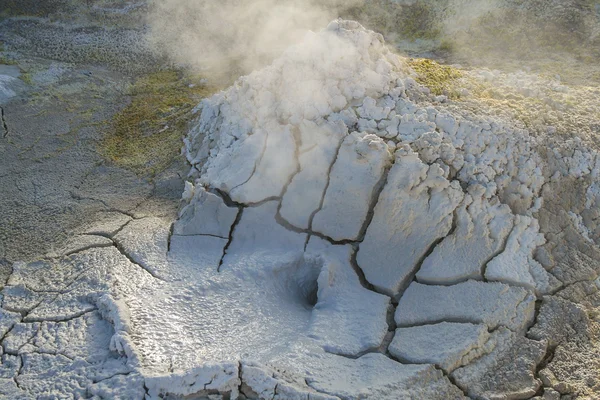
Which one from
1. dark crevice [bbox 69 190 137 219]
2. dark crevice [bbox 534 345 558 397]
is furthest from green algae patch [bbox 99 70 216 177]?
dark crevice [bbox 534 345 558 397]

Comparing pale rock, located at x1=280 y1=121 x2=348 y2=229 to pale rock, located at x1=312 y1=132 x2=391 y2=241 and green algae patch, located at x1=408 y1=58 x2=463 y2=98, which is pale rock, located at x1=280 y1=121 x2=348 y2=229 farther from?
green algae patch, located at x1=408 y1=58 x2=463 y2=98

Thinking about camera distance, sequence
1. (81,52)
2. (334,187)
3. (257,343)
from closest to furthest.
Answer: (257,343), (334,187), (81,52)

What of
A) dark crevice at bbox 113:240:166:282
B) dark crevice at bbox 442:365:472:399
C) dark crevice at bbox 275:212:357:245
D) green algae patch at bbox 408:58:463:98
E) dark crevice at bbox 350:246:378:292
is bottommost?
dark crevice at bbox 113:240:166:282

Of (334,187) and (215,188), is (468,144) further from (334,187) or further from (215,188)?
(215,188)

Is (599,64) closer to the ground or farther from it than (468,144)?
farther from it

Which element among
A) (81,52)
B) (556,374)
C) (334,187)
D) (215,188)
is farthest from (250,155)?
(81,52)

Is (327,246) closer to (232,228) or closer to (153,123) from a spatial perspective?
(232,228)

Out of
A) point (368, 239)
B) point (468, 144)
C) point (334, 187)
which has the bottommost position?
point (368, 239)
